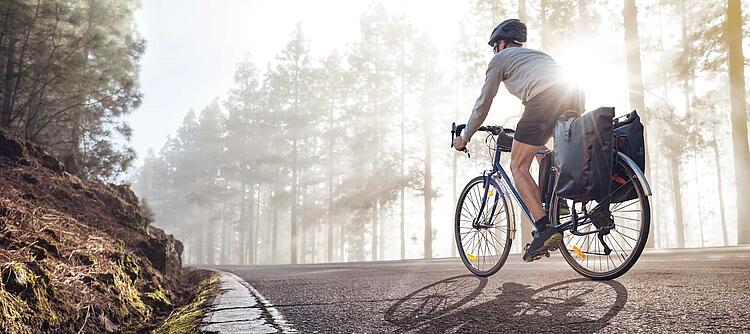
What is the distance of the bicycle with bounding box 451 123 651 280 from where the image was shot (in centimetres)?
348

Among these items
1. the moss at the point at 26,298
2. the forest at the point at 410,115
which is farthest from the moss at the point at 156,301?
the forest at the point at 410,115

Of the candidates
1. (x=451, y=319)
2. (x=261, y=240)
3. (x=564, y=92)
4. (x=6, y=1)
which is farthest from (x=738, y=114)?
(x=261, y=240)

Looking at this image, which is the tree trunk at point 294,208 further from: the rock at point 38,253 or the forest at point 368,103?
the rock at point 38,253

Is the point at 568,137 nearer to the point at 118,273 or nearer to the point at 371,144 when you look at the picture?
the point at 118,273

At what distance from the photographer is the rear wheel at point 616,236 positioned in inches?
→ 135

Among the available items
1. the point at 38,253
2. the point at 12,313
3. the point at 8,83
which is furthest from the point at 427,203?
the point at 12,313

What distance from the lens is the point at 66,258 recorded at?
12.7 ft

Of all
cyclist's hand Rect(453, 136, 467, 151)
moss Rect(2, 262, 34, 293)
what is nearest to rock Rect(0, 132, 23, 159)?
moss Rect(2, 262, 34, 293)

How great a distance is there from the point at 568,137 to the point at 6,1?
11694mm

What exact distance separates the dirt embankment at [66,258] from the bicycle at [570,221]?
10.3 feet

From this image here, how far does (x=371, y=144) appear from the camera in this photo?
29891mm

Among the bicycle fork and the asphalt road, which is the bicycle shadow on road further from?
the bicycle fork

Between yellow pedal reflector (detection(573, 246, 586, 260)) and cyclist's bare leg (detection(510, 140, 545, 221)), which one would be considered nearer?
yellow pedal reflector (detection(573, 246, 586, 260))

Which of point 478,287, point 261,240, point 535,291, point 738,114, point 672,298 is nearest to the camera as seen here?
point 672,298
